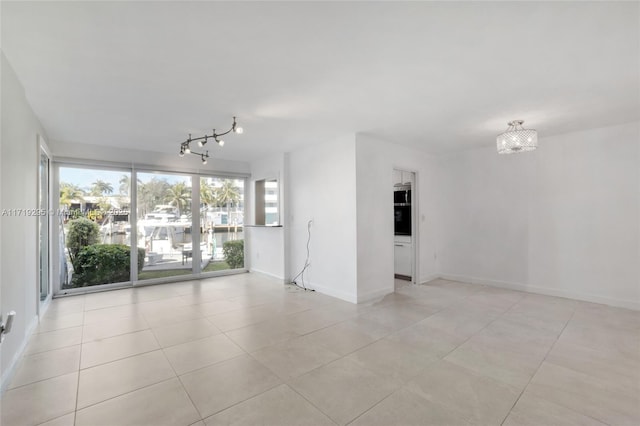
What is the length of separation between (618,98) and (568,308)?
2655mm

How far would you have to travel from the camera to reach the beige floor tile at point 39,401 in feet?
6.07

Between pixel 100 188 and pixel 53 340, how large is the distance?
293 centimetres

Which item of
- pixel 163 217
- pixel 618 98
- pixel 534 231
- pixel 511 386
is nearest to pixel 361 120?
pixel 618 98

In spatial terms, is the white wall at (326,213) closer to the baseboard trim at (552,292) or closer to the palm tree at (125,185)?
the baseboard trim at (552,292)

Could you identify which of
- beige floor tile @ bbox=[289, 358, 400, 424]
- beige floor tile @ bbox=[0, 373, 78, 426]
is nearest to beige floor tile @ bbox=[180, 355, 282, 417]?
beige floor tile @ bbox=[289, 358, 400, 424]

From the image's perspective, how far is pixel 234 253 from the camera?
654 centimetres

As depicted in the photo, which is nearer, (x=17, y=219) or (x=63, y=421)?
(x=63, y=421)

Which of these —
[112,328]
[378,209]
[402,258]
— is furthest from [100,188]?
[402,258]

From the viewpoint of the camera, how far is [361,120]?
146 inches

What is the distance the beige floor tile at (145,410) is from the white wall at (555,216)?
16.7 ft

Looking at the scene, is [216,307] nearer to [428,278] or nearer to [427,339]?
[427,339]

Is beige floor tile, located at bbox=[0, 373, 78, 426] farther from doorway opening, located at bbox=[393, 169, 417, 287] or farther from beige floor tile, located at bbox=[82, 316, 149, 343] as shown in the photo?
doorway opening, located at bbox=[393, 169, 417, 287]

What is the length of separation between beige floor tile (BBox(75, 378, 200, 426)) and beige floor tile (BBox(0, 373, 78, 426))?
8.0 inches

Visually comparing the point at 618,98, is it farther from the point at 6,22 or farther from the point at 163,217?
the point at 163,217
